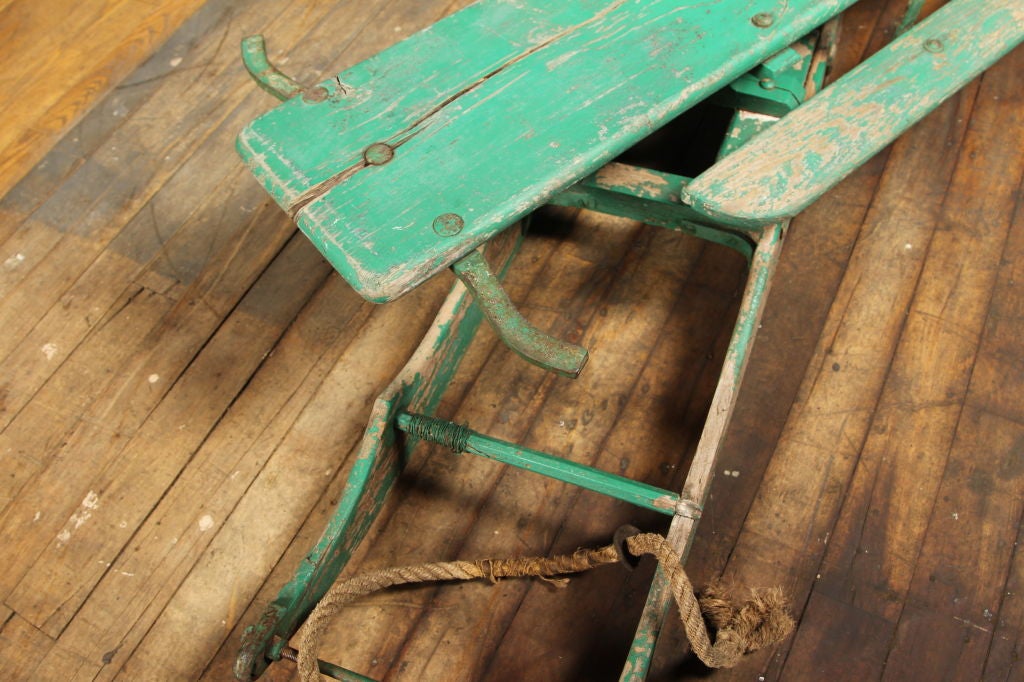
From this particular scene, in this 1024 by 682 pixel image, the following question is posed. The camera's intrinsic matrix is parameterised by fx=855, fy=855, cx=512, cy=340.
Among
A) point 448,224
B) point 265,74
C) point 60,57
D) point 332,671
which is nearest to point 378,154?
point 448,224

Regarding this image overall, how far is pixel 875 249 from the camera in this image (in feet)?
7.18

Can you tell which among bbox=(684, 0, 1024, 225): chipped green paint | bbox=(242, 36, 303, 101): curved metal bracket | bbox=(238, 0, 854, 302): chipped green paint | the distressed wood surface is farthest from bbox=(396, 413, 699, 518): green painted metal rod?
the distressed wood surface

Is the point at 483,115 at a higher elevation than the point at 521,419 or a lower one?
higher

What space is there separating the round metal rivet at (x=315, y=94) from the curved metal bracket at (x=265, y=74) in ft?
0.09

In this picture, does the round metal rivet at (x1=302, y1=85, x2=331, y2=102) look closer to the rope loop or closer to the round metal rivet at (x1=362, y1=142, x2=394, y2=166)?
the round metal rivet at (x1=362, y1=142, x2=394, y2=166)

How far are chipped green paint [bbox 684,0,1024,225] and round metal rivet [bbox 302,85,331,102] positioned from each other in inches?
29.1

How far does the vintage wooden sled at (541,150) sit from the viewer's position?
150 cm

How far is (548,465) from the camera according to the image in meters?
1.63

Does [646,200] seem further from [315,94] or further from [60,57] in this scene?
[60,57]

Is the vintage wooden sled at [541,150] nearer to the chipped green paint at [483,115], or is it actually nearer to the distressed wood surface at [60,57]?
the chipped green paint at [483,115]

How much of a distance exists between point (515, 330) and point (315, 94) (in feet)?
2.13

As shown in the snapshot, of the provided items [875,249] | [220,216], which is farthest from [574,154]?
[220,216]

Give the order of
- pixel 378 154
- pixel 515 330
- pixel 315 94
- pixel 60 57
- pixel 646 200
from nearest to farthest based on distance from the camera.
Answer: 1. pixel 515 330
2. pixel 378 154
3. pixel 315 94
4. pixel 646 200
5. pixel 60 57

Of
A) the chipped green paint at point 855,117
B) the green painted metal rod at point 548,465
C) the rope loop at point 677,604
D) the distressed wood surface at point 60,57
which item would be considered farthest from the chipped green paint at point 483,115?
the distressed wood surface at point 60,57
